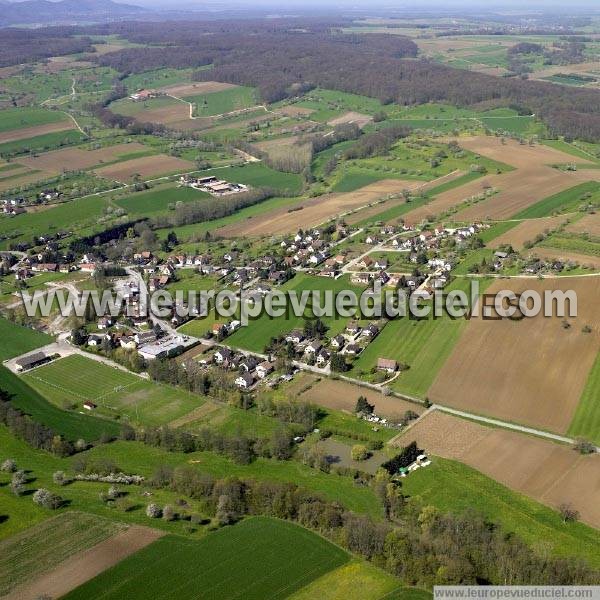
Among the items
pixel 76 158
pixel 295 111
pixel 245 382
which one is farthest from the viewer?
pixel 295 111

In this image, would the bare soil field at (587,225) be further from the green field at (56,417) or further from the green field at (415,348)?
the green field at (56,417)

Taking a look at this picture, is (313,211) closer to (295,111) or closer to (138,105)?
(295,111)

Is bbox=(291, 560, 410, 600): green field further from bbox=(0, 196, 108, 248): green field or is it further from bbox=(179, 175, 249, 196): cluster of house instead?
bbox=(179, 175, 249, 196): cluster of house

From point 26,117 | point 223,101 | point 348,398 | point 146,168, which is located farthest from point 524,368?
point 26,117

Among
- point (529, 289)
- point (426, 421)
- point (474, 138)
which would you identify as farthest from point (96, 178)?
point (426, 421)

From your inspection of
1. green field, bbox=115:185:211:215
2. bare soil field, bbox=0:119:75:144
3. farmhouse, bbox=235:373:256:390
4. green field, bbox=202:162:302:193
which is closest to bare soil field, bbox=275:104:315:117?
green field, bbox=202:162:302:193

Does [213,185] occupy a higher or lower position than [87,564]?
A: higher

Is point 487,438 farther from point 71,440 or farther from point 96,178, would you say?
point 96,178
